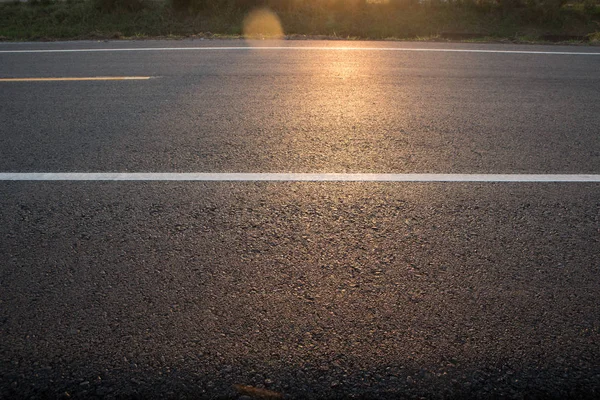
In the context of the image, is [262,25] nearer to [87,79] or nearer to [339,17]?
[339,17]

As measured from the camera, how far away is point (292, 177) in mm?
Answer: 3900

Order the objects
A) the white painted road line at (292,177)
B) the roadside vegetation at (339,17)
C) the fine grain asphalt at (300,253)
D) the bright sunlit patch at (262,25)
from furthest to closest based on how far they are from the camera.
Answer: the roadside vegetation at (339,17) → the bright sunlit patch at (262,25) → the white painted road line at (292,177) → the fine grain asphalt at (300,253)

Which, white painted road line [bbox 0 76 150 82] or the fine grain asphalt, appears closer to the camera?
the fine grain asphalt

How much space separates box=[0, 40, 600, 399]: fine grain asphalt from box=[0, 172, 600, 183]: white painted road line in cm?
10

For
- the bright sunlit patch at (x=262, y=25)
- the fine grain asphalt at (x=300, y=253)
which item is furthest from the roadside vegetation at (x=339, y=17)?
the fine grain asphalt at (x=300, y=253)

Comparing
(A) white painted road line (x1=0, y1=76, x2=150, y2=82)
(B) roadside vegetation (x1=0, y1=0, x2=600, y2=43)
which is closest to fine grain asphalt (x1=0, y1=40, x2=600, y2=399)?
(A) white painted road line (x1=0, y1=76, x2=150, y2=82)

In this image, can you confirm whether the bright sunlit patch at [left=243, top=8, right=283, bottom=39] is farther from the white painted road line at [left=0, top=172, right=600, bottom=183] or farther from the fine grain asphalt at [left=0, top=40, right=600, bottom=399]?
the white painted road line at [left=0, top=172, right=600, bottom=183]

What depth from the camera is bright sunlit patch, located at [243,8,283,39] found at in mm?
10791

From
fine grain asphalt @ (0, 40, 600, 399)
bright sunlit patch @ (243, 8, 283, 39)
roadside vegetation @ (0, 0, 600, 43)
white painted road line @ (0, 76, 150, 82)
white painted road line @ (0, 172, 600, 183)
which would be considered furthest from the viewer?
roadside vegetation @ (0, 0, 600, 43)

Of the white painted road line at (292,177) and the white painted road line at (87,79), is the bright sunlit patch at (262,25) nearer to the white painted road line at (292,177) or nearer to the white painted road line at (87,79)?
the white painted road line at (87,79)

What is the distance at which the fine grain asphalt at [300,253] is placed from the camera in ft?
7.25

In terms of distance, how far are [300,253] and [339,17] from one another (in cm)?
1185

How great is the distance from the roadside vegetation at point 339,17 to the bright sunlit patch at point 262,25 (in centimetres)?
19

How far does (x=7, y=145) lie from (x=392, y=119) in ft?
12.6
